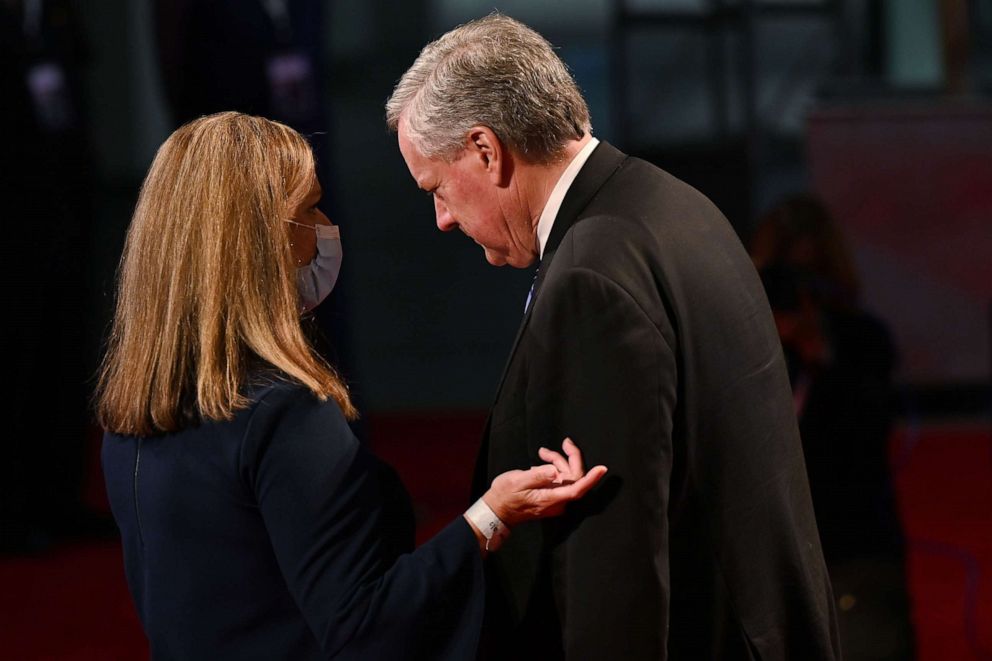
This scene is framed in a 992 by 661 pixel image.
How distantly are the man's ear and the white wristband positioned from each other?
1.30ft

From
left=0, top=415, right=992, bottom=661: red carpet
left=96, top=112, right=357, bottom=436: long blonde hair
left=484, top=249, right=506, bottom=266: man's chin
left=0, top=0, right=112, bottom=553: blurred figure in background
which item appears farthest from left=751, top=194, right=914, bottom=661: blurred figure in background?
left=0, top=0, right=112, bottom=553: blurred figure in background

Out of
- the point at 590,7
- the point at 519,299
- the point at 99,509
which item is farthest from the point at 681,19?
the point at 99,509

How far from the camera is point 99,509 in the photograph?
4840 mm

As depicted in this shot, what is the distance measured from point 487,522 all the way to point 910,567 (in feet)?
9.29

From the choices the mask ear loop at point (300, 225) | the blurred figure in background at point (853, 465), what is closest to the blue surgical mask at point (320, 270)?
the mask ear loop at point (300, 225)

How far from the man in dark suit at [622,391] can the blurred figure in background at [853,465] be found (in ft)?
3.02

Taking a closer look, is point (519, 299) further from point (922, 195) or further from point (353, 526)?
point (353, 526)

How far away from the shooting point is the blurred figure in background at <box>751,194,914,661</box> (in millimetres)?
2605

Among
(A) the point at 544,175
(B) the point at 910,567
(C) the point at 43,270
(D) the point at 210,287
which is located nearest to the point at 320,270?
(D) the point at 210,287

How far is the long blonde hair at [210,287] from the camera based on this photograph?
1.54 metres

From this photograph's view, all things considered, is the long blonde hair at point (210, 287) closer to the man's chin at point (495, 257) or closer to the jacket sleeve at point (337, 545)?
the jacket sleeve at point (337, 545)

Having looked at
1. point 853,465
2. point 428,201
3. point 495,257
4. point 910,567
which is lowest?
point 910,567

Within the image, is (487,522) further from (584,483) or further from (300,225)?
(300,225)

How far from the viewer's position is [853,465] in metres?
2.63
